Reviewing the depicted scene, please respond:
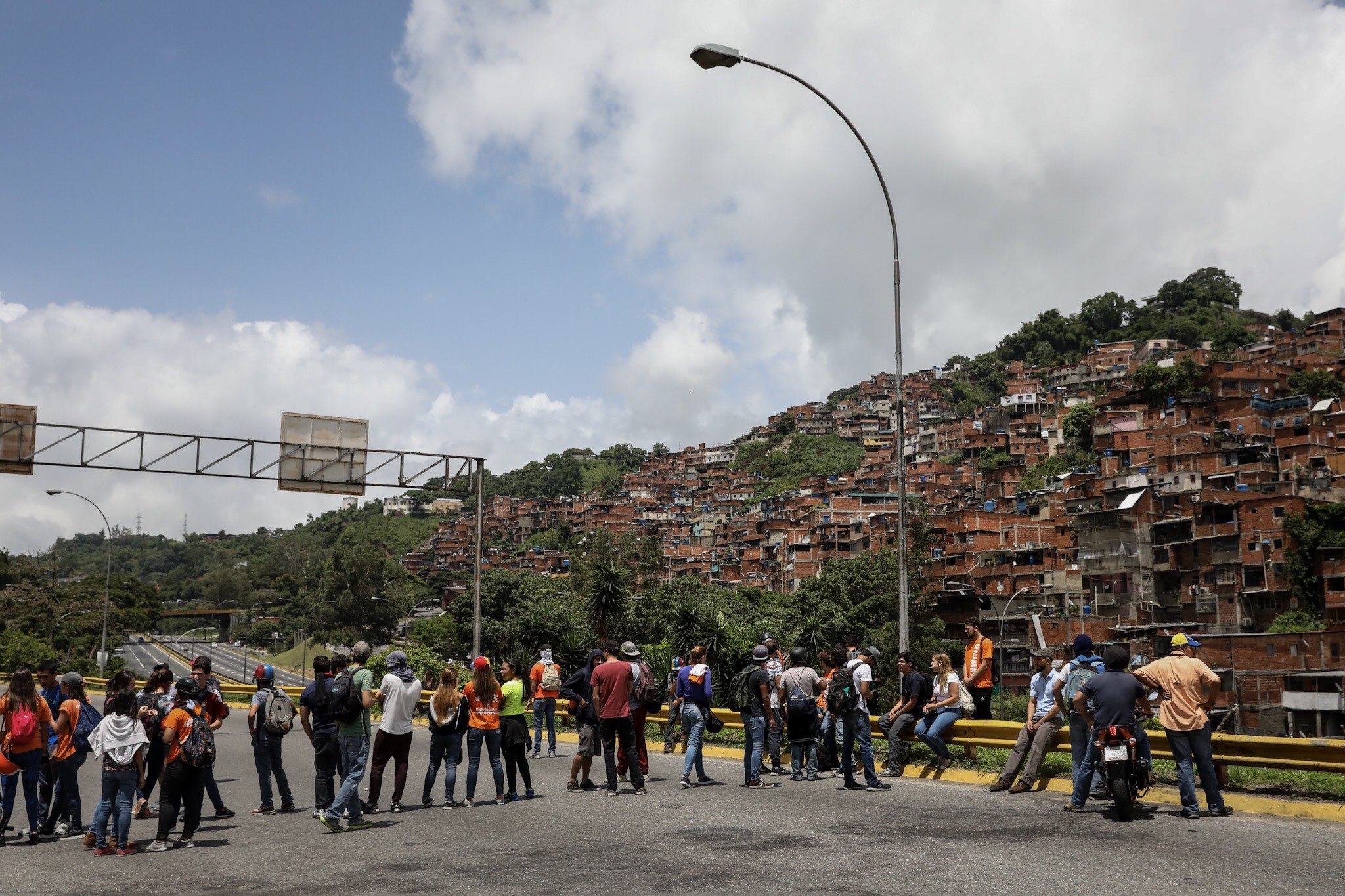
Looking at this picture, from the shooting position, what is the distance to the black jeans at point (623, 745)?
13.0m

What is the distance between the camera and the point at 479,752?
500 inches

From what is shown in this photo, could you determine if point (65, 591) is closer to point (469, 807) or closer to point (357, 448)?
point (357, 448)

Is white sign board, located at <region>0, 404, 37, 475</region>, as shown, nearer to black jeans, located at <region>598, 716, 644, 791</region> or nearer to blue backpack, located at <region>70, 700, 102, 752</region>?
blue backpack, located at <region>70, 700, 102, 752</region>

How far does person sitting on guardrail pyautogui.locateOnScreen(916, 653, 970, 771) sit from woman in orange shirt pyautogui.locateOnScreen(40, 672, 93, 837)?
9576 millimetres

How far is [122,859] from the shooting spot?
392 inches

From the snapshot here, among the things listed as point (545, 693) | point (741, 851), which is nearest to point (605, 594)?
point (545, 693)

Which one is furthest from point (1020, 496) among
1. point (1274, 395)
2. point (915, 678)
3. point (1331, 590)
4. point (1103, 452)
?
point (915, 678)

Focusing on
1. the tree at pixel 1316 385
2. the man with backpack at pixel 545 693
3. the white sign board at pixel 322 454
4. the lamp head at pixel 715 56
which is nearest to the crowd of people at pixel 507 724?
the man with backpack at pixel 545 693

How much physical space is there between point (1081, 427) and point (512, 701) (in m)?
119

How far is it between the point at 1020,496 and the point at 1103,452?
9.25 meters

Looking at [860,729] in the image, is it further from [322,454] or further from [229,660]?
[229,660]

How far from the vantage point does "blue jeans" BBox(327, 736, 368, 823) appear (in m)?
10.8

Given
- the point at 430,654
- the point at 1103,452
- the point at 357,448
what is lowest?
the point at 430,654

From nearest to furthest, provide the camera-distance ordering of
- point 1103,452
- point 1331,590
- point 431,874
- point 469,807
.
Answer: point 431,874 → point 469,807 → point 1331,590 → point 1103,452
